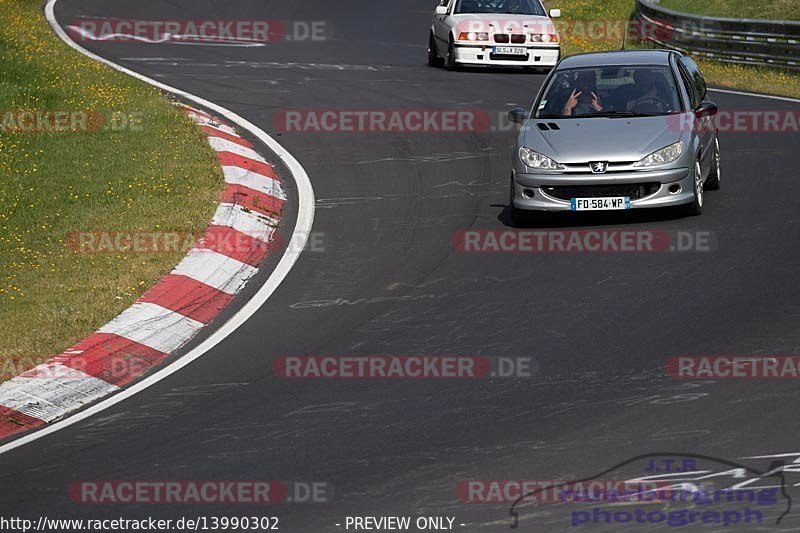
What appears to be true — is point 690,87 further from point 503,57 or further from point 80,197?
point 503,57

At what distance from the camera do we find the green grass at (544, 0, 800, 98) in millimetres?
21969

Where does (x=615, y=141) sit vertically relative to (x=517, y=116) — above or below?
below

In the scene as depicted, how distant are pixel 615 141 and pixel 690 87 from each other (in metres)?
1.86

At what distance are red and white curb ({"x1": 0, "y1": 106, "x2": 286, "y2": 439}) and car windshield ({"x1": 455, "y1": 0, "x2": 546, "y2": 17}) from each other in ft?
36.2

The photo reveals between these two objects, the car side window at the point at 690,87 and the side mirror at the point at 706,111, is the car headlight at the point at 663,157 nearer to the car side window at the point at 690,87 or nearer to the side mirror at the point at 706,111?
the side mirror at the point at 706,111

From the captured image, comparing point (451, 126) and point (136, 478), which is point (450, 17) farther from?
→ point (136, 478)

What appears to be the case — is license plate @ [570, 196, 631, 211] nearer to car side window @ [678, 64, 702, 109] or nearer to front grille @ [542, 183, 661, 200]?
front grille @ [542, 183, 661, 200]

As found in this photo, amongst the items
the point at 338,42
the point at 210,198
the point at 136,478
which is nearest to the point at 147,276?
the point at 210,198

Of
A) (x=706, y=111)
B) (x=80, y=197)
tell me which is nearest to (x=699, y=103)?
(x=706, y=111)

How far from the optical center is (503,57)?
23.2 m

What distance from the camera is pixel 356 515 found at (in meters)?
6.17

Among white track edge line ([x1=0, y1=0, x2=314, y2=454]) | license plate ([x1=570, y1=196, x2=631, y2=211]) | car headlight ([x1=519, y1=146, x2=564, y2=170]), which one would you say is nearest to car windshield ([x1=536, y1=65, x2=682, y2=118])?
car headlight ([x1=519, y1=146, x2=564, y2=170])

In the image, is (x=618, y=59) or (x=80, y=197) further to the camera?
(x=618, y=59)

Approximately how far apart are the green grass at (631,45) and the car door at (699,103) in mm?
6536
